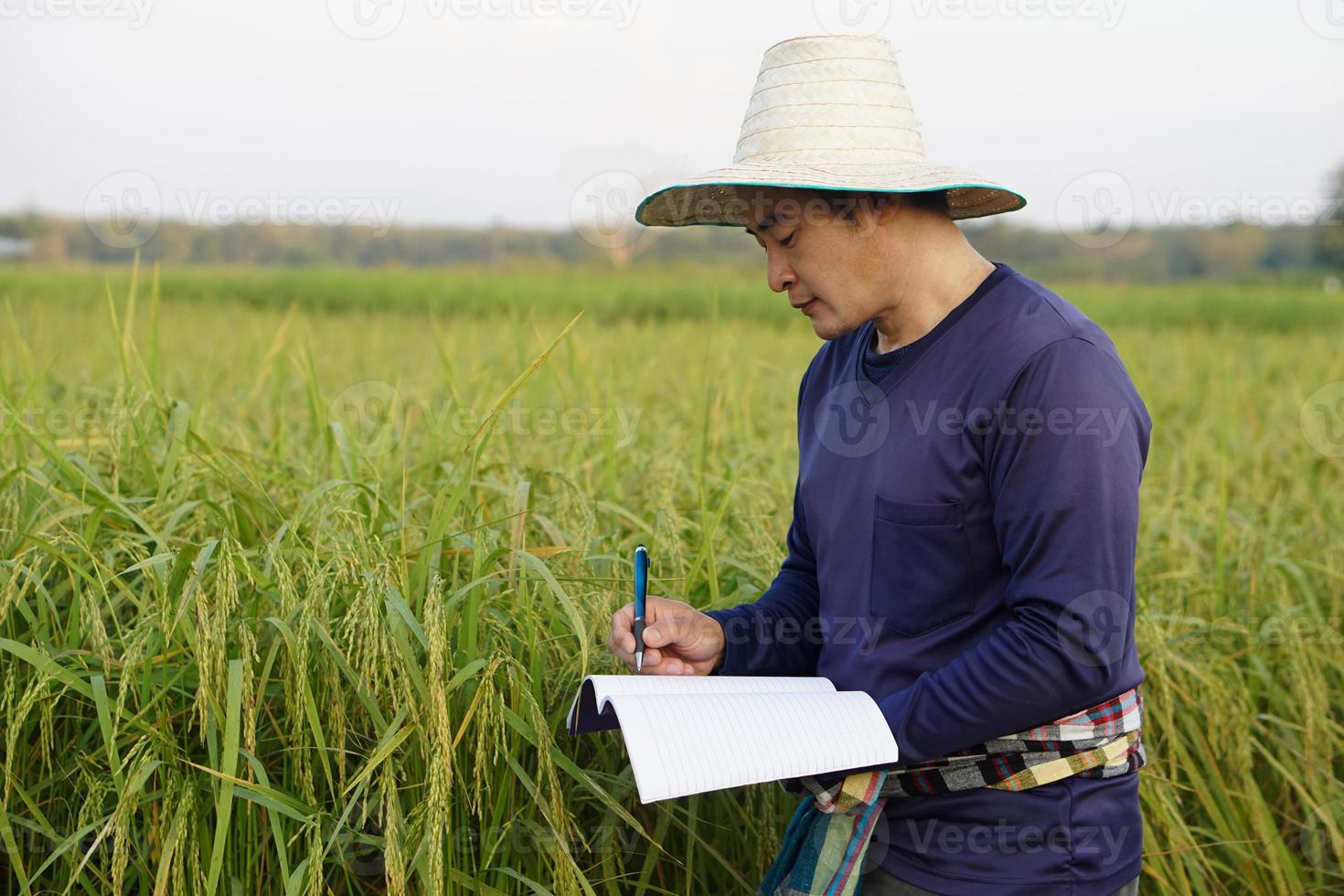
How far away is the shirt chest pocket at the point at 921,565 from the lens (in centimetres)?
123

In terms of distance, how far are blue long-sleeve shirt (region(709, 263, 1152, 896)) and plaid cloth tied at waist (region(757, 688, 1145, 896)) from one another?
0.06 feet

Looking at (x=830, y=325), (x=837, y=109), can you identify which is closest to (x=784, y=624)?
(x=830, y=325)

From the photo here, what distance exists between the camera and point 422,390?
4.42 m

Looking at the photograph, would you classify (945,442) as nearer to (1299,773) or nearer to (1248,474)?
(1299,773)

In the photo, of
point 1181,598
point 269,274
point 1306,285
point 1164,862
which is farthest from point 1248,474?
point 1306,285

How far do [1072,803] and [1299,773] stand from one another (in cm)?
137

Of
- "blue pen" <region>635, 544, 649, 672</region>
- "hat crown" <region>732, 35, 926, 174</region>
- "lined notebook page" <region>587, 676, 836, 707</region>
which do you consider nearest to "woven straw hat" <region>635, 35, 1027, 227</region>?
"hat crown" <region>732, 35, 926, 174</region>

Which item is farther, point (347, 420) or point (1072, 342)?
point (347, 420)

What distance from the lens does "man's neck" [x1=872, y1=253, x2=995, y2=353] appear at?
1.30 m

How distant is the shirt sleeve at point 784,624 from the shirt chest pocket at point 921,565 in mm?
238

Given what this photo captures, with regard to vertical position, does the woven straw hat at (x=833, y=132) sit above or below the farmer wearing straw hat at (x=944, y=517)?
above
